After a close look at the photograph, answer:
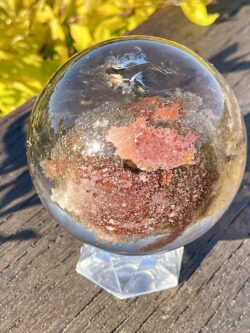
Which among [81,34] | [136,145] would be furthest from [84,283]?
[81,34]

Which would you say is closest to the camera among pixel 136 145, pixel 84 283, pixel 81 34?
pixel 136 145

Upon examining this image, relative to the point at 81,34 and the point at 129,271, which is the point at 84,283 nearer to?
the point at 129,271

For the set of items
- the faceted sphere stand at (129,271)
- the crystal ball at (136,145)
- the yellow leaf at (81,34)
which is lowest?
the faceted sphere stand at (129,271)

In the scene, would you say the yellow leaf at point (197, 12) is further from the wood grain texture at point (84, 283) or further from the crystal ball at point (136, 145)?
the crystal ball at point (136, 145)

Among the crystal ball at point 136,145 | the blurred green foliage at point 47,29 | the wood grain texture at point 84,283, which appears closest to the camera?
the crystal ball at point 136,145

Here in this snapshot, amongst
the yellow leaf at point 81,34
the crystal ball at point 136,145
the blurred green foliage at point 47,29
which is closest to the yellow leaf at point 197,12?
the blurred green foliage at point 47,29

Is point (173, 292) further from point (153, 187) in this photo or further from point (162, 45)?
point (162, 45)

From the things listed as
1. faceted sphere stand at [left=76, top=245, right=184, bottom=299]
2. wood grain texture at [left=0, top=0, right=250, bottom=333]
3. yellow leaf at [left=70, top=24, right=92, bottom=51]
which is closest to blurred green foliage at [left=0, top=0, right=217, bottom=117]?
yellow leaf at [left=70, top=24, right=92, bottom=51]

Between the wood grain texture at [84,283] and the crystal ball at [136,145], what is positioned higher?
the crystal ball at [136,145]
